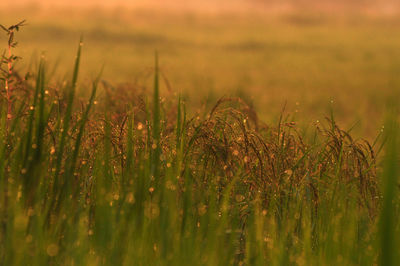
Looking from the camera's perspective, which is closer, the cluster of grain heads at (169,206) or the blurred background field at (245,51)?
the cluster of grain heads at (169,206)

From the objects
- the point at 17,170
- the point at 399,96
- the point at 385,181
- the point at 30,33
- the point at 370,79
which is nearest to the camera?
the point at 385,181

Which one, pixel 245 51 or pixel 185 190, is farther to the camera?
pixel 245 51

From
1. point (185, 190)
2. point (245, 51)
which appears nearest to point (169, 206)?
point (185, 190)

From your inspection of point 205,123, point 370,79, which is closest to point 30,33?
point 370,79

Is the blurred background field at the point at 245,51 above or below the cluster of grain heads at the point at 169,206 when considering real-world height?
above

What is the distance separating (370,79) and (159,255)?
18654mm

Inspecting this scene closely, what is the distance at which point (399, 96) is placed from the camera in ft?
5.50

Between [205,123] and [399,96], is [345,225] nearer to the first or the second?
[399,96]

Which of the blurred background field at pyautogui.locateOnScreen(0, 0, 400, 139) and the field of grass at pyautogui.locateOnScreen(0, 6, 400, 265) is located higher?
the blurred background field at pyautogui.locateOnScreen(0, 0, 400, 139)

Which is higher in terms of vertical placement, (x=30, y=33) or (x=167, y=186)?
(x=30, y=33)

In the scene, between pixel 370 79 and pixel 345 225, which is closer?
pixel 345 225

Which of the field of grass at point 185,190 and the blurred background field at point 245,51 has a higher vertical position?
the blurred background field at point 245,51

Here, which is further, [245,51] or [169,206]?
[245,51]

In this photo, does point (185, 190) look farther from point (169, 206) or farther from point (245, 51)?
point (245, 51)
